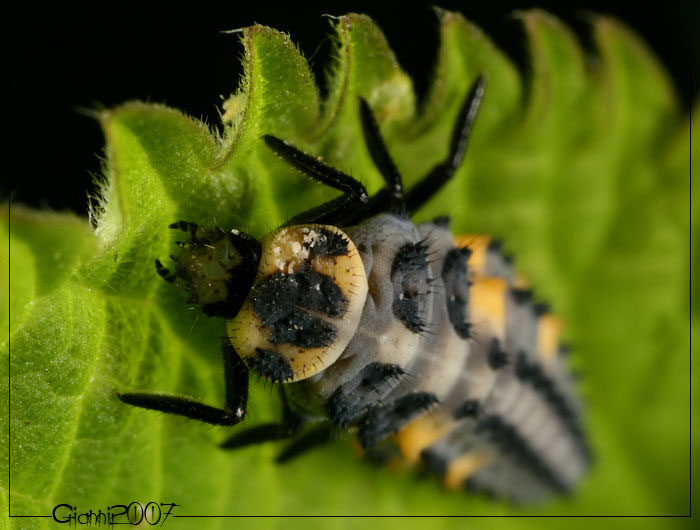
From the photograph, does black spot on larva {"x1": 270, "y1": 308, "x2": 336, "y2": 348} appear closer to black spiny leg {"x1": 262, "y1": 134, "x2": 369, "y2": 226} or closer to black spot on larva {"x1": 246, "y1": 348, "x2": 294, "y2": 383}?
black spot on larva {"x1": 246, "y1": 348, "x2": 294, "y2": 383}

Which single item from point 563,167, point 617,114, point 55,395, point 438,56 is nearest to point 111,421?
point 55,395

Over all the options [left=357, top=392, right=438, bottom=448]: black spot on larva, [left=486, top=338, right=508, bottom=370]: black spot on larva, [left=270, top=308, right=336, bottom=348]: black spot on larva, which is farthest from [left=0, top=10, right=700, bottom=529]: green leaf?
[left=486, top=338, right=508, bottom=370]: black spot on larva

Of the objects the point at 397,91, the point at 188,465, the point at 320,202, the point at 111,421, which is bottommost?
the point at 188,465

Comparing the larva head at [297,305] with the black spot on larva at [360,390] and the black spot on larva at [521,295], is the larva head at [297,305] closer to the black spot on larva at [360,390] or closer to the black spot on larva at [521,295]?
the black spot on larva at [360,390]

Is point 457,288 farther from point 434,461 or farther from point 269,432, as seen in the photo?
Answer: point 269,432

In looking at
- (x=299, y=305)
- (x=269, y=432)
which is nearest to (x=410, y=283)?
(x=299, y=305)

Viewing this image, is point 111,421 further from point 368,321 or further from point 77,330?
point 368,321
